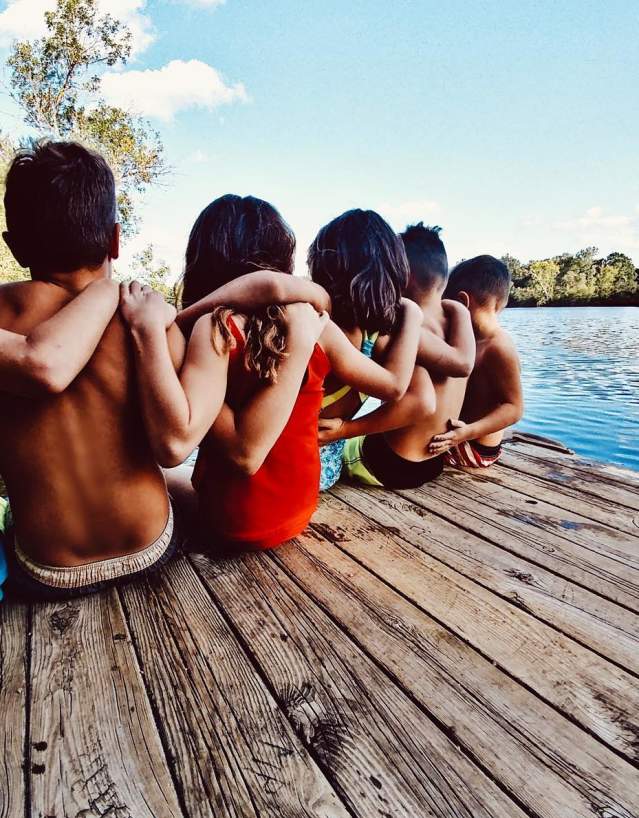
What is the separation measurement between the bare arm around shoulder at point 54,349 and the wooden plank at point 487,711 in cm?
86

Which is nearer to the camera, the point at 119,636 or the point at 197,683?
the point at 197,683

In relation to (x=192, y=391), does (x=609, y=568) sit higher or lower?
lower

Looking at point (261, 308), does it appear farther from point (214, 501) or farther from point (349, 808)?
point (349, 808)

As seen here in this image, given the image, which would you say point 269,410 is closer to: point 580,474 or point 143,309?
point 143,309

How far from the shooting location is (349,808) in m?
0.81

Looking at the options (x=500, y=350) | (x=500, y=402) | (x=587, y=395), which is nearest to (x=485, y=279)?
(x=500, y=350)

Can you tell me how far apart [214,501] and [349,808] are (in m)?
0.91

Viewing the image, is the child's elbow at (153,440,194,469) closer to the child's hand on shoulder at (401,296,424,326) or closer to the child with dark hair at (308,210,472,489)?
the child with dark hair at (308,210,472,489)

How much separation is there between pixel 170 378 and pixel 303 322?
415 millimetres

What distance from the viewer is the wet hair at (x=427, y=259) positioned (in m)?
2.24

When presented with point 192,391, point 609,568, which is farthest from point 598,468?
point 192,391

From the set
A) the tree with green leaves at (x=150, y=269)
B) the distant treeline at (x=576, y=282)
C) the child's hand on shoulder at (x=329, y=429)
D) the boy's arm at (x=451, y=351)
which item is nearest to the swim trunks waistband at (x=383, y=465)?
the child's hand on shoulder at (x=329, y=429)

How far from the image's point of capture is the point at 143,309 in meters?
1.16

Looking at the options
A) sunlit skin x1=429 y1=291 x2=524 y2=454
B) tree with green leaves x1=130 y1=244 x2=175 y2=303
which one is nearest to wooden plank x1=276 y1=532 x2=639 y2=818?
sunlit skin x1=429 y1=291 x2=524 y2=454
